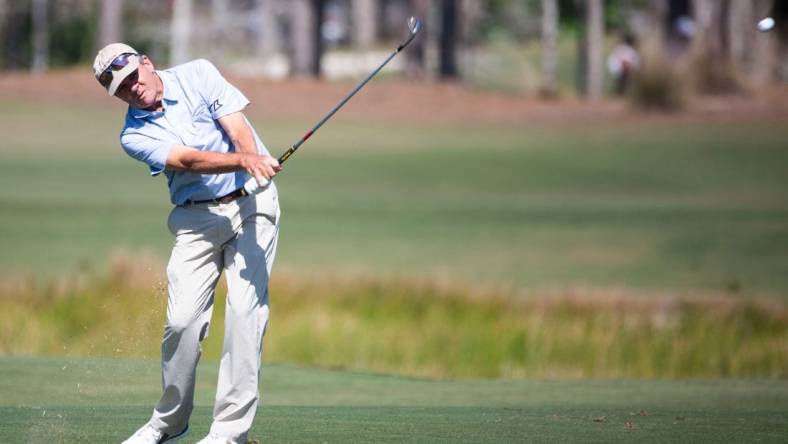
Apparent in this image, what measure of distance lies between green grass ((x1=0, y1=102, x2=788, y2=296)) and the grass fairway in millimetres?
8749

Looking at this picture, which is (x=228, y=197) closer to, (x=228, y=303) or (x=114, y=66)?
(x=228, y=303)

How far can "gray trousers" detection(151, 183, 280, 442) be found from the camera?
298 inches

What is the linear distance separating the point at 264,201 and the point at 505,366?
9.07m

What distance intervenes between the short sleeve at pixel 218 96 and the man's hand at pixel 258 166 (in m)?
0.36

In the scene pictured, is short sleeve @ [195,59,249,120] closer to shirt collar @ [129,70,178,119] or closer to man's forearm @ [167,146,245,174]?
shirt collar @ [129,70,178,119]

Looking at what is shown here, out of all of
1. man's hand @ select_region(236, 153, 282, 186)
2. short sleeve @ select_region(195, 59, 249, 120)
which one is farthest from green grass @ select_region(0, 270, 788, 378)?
man's hand @ select_region(236, 153, 282, 186)

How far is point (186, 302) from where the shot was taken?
24.8ft

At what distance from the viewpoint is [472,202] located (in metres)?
28.9

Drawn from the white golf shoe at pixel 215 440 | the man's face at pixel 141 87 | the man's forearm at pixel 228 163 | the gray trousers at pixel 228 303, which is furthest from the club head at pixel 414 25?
the white golf shoe at pixel 215 440

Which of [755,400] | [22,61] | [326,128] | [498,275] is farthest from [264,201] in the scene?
[22,61]

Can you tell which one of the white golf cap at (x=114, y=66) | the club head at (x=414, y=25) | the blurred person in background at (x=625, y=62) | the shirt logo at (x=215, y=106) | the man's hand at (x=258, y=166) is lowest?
the man's hand at (x=258, y=166)

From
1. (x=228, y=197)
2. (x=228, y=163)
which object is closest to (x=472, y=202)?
(x=228, y=197)

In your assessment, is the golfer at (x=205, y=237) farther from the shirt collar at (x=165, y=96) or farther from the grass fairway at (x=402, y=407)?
the grass fairway at (x=402, y=407)

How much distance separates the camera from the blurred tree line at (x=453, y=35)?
129 ft
